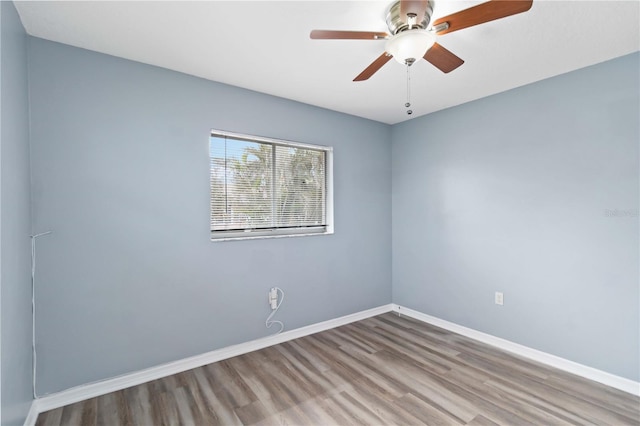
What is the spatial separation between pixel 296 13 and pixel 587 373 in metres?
3.38

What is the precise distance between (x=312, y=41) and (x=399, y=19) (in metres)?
0.65

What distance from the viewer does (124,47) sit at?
2082 millimetres

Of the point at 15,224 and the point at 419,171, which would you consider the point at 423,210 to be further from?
the point at 15,224

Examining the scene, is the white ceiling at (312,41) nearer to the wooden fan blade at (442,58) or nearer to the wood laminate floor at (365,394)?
the wooden fan blade at (442,58)

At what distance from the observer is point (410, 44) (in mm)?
1523

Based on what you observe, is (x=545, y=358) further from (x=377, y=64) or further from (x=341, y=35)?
(x=341, y=35)

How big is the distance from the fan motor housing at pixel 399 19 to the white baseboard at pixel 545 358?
2.82 metres

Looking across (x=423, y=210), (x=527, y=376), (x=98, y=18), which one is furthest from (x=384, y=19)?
(x=527, y=376)

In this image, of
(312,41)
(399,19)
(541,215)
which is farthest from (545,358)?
(312,41)

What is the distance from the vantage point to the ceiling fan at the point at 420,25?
133 centimetres

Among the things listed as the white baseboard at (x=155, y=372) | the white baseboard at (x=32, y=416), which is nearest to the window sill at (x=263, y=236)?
the white baseboard at (x=155, y=372)

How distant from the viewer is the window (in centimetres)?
271

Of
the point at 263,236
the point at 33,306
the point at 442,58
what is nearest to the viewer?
the point at 442,58

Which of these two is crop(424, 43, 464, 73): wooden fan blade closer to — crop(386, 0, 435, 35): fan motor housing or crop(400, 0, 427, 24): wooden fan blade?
crop(386, 0, 435, 35): fan motor housing
